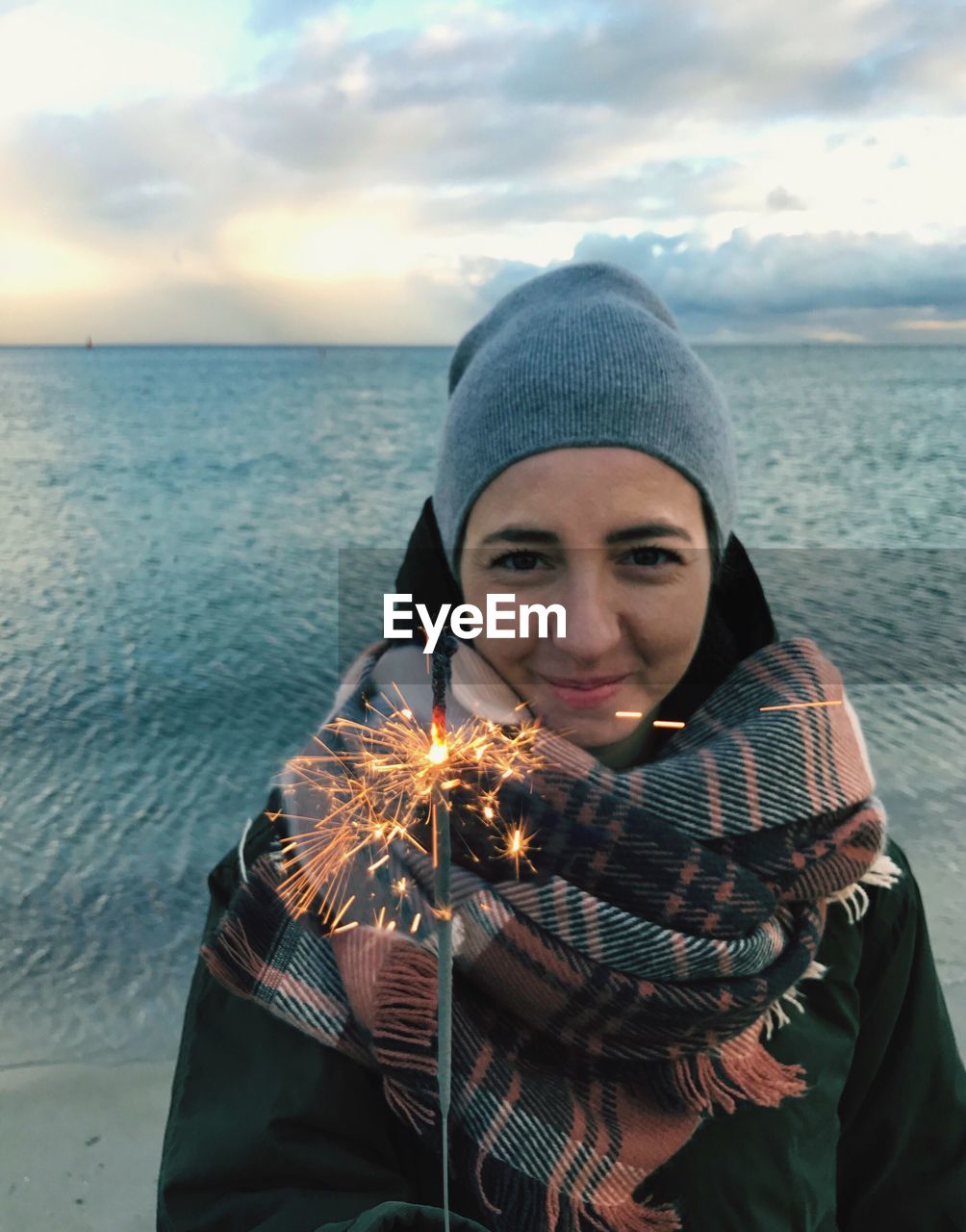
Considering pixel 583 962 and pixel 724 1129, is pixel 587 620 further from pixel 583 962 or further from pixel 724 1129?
pixel 724 1129

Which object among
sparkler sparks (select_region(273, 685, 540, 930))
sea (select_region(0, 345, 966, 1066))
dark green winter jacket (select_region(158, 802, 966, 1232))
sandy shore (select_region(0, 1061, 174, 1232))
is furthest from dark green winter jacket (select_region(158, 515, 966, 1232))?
sea (select_region(0, 345, 966, 1066))

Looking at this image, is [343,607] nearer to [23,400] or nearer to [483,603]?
[483,603]

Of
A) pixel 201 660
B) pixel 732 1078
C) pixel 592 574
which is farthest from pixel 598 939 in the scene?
pixel 201 660

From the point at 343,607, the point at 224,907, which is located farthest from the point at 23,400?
the point at 224,907

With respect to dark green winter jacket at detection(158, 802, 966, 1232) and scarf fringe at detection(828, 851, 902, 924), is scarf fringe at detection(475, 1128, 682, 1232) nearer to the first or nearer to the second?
dark green winter jacket at detection(158, 802, 966, 1232)

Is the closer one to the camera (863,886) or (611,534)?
(611,534)

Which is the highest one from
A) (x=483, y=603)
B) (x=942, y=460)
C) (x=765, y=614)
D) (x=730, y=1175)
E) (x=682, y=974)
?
(x=483, y=603)

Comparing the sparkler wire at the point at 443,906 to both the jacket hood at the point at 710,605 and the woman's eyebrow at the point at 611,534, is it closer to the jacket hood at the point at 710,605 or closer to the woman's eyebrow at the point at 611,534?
the woman's eyebrow at the point at 611,534
